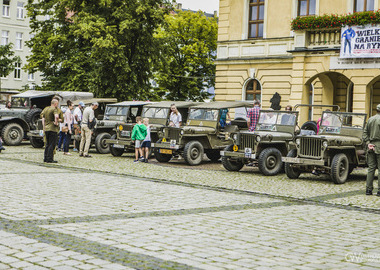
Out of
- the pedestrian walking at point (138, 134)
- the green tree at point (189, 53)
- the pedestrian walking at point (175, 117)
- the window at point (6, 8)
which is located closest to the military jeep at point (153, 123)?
the pedestrian walking at point (175, 117)

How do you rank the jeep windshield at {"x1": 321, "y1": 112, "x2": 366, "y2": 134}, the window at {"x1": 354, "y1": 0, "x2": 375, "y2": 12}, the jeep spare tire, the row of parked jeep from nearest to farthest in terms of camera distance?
the row of parked jeep
the jeep windshield at {"x1": 321, "y1": 112, "x2": 366, "y2": 134}
the jeep spare tire
the window at {"x1": 354, "y1": 0, "x2": 375, "y2": 12}

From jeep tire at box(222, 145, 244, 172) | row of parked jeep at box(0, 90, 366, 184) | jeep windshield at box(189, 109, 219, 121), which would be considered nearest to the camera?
row of parked jeep at box(0, 90, 366, 184)

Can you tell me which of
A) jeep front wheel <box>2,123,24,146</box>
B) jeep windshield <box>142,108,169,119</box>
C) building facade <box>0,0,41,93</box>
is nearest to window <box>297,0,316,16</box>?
jeep windshield <box>142,108,169,119</box>

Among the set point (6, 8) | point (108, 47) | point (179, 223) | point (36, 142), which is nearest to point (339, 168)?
point (179, 223)

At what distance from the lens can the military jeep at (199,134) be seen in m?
17.5

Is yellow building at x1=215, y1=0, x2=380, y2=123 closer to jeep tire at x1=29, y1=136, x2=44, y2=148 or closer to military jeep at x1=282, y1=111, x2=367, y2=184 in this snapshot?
military jeep at x1=282, y1=111, x2=367, y2=184

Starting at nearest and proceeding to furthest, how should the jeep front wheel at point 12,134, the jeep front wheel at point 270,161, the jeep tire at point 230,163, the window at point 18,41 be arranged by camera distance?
the jeep front wheel at point 270,161 < the jeep tire at point 230,163 < the jeep front wheel at point 12,134 < the window at point 18,41

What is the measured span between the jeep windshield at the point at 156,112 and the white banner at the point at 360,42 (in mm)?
8464

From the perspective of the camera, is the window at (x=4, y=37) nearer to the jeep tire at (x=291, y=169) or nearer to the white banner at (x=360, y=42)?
the white banner at (x=360, y=42)

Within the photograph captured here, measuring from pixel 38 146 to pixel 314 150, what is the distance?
12.6 meters

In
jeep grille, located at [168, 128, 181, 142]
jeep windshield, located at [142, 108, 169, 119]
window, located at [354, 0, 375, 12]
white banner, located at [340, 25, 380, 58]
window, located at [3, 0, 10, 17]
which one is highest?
window, located at [3, 0, 10, 17]

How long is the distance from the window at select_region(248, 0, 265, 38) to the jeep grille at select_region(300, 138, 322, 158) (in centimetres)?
1510

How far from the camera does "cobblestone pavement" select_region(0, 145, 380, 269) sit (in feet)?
17.8

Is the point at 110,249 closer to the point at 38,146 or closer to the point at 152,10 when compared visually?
the point at 38,146
